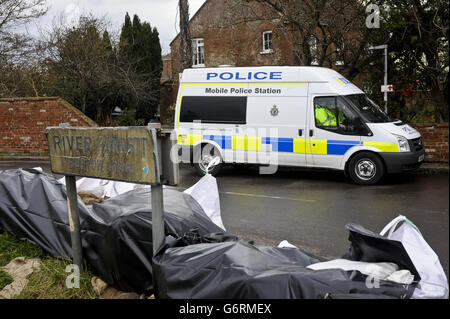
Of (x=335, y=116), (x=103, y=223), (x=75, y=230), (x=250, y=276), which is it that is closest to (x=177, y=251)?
(x=250, y=276)

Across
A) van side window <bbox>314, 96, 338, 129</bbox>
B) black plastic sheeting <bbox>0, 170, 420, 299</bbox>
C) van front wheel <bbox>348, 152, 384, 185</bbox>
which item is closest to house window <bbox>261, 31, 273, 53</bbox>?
van side window <bbox>314, 96, 338, 129</bbox>

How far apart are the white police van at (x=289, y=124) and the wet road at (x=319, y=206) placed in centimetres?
54

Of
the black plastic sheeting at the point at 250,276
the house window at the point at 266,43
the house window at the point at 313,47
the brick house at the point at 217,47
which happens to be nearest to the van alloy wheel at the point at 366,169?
the house window at the point at 313,47

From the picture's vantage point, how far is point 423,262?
107 inches

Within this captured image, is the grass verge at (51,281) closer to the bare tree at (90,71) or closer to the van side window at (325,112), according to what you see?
the van side window at (325,112)

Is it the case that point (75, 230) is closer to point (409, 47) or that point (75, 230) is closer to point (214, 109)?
point (409, 47)

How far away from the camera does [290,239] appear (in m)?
6.53

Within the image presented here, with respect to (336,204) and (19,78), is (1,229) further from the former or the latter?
(19,78)

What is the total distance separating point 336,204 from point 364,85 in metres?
7.32

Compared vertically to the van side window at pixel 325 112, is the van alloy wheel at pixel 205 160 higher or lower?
lower

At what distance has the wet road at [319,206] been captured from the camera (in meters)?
6.45

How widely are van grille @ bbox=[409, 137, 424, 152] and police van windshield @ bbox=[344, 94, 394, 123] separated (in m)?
0.76

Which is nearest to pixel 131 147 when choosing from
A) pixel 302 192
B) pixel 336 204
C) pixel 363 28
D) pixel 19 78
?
pixel 336 204

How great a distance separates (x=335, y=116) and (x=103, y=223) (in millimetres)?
7774
